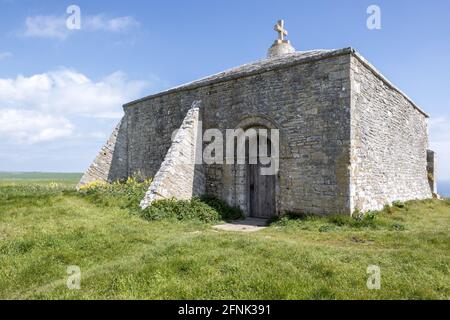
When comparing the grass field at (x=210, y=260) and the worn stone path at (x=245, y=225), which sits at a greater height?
the grass field at (x=210, y=260)

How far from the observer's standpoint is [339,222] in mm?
8023

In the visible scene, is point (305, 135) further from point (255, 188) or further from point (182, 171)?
point (182, 171)

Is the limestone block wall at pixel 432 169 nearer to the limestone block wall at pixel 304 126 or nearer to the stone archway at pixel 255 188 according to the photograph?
the limestone block wall at pixel 304 126

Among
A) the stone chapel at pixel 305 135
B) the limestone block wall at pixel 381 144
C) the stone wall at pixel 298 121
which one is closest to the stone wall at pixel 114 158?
the stone chapel at pixel 305 135

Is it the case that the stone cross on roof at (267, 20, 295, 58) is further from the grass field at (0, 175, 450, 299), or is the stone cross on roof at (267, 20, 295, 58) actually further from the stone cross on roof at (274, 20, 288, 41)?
the grass field at (0, 175, 450, 299)

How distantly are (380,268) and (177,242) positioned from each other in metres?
3.44

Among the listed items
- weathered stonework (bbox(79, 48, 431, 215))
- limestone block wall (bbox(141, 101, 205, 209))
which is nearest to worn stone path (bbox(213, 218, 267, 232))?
weathered stonework (bbox(79, 48, 431, 215))

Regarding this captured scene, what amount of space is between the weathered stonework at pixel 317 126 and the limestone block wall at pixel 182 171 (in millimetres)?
54

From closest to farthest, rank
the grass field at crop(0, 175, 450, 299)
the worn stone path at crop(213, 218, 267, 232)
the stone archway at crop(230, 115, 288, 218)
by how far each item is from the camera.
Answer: the grass field at crop(0, 175, 450, 299) → the worn stone path at crop(213, 218, 267, 232) → the stone archway at crop(230, 115, 288, 218)

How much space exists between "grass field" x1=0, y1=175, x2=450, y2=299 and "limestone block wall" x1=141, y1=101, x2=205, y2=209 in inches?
59.9

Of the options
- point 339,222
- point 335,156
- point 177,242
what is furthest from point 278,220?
point 177,242

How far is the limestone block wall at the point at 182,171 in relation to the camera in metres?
9.54

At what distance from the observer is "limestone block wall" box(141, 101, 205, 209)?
31.3 feet
